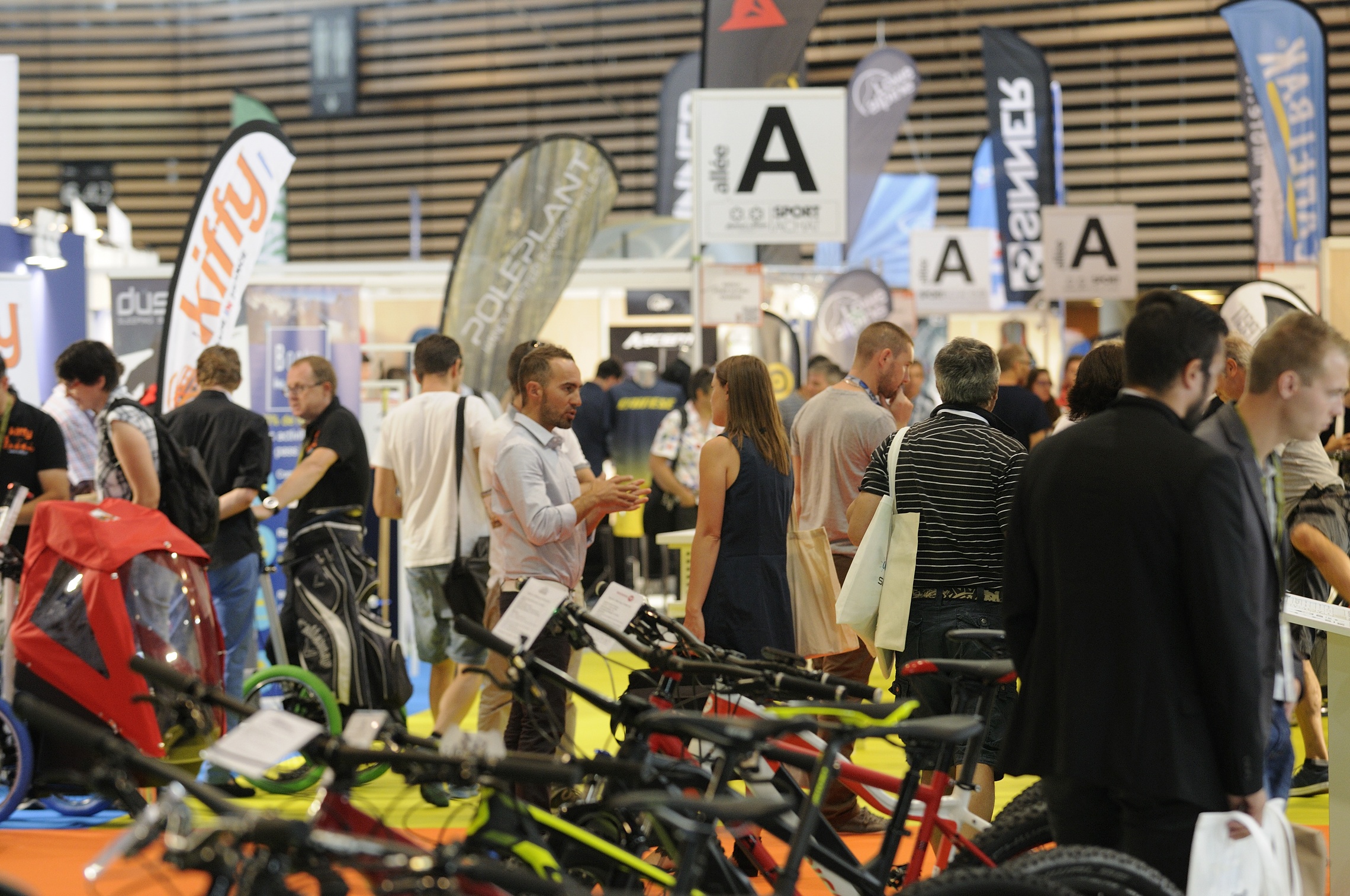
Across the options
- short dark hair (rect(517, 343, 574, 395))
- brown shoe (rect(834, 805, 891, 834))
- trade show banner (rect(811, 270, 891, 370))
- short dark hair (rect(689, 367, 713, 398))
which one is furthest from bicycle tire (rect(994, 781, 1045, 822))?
trade show banner (rect(811, 270, 891, 370))

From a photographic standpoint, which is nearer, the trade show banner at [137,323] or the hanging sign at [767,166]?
the hanging sign at [767,166]

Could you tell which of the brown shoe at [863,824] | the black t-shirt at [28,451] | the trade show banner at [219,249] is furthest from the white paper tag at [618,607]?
the trade show banner at [219,249]

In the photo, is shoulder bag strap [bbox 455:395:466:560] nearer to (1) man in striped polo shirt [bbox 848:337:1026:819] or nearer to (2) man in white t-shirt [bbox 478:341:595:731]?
(2) man in white t-shirt [bbox 478:341:595:731]

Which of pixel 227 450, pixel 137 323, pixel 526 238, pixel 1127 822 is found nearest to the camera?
pixel 1127 822

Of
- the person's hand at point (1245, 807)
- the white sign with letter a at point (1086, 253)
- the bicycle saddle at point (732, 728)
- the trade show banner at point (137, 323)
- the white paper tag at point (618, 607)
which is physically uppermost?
the white sign with letter a at point (1086, 253)

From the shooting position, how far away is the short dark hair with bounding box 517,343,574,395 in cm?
344

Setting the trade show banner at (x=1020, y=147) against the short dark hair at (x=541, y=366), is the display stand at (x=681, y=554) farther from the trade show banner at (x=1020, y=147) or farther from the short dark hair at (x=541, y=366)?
the trade show banner at (x=1020, y=147)

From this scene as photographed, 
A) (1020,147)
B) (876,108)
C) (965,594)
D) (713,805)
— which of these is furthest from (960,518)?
(876,108)

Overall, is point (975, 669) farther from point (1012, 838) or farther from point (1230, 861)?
point (1230, 861)

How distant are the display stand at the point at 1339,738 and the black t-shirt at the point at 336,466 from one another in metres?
2.74

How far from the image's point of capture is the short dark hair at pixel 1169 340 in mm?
1889

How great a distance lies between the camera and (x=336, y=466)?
14.7 ft

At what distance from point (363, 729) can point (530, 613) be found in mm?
660

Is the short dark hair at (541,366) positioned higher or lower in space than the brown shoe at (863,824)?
higher
